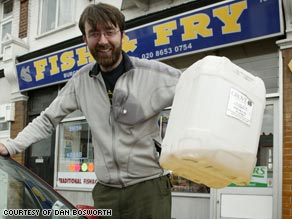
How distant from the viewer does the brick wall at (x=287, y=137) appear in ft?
15.8

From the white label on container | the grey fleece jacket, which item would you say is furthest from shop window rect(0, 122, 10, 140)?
the white label on container

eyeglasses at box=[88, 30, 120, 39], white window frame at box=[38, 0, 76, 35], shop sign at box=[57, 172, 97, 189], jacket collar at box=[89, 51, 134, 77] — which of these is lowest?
shop sign at box=[57, 172, 97, 189]

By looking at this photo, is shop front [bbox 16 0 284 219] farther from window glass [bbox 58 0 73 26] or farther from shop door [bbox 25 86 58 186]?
shop door [bbox 25 86 58 186]

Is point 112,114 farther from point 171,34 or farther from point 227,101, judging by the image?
point 171,34

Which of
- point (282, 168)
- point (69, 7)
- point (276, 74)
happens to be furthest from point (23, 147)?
point (69, 7)

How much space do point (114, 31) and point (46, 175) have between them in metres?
6.57

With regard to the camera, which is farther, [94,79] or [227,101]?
[94,79]

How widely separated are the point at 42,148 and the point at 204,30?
4618 millimetres

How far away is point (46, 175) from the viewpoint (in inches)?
328

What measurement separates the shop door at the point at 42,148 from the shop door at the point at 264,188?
4.10 meters

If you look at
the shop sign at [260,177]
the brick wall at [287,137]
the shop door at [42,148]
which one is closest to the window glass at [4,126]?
the shop door at [42,148]

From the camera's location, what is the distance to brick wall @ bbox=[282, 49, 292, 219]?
15.8 feet

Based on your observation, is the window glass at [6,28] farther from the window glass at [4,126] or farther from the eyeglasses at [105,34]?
the eyeglasses at [105,34]

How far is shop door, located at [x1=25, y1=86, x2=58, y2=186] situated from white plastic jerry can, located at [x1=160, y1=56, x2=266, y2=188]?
21.6ft
